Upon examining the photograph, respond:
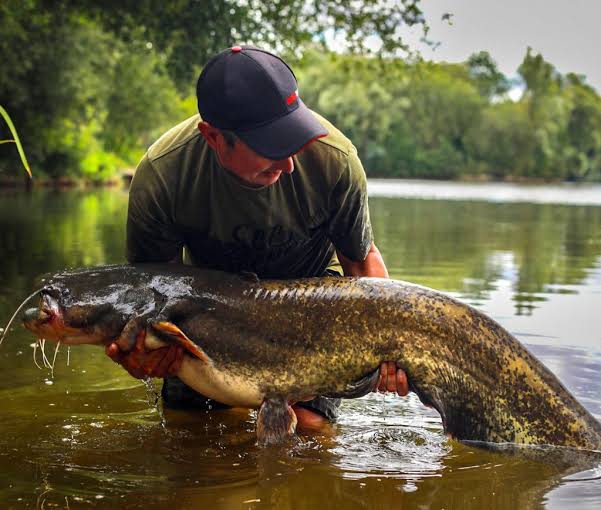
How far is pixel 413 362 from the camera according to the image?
4.07 meters

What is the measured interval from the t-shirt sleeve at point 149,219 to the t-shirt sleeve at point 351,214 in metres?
0.76

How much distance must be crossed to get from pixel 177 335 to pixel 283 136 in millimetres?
970

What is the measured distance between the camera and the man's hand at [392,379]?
4109 mm

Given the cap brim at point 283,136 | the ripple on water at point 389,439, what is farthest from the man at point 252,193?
the ripple on water at point 389,439

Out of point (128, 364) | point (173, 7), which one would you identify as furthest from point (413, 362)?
point (173, 7)

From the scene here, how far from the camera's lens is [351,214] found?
4.45 m

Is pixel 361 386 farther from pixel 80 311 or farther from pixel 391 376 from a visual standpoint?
pixel 80 311

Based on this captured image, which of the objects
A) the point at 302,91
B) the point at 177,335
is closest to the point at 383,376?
the point at 177,335

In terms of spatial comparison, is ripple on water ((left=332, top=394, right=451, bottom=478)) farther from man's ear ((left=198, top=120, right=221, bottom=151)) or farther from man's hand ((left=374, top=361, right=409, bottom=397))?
man's ear ((left=198, top=120, right=221, bottom=151))

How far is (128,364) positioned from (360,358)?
103 cm

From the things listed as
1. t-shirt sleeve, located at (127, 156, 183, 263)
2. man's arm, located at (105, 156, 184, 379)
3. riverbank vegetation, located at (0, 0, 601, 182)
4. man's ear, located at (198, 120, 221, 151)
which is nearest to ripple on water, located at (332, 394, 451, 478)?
man's arm, located at (105, 156, 184, 379)

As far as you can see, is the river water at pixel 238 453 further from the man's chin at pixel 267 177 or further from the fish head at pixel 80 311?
the man's chin at pixel 267 177

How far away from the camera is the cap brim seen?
3.81m

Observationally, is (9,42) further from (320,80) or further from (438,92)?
(438,92)
